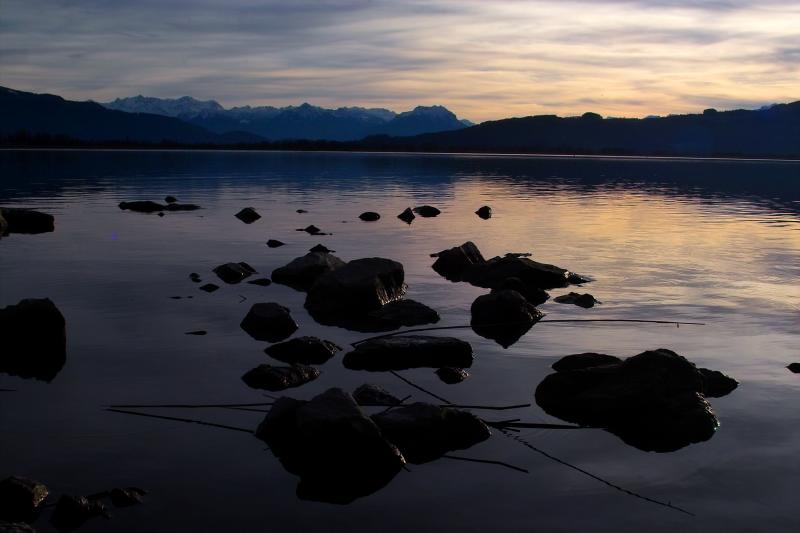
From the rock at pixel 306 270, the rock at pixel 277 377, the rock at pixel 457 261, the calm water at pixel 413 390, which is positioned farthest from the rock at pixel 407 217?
the rock at pixel 277 377

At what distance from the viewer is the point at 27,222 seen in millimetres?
40844

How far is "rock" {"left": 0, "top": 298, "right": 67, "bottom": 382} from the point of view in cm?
1636

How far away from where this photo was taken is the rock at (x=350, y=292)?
69.1 feet

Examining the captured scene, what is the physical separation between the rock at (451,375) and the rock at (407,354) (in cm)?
62

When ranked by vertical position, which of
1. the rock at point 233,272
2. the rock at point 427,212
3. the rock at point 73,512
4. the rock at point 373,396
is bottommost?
→ the rock at point 427,212

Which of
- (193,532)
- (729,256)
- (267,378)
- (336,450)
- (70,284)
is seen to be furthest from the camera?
(729,256)

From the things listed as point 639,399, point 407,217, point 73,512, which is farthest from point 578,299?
point 407,217

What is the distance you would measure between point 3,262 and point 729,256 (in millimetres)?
29008

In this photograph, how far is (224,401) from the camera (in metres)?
13.6

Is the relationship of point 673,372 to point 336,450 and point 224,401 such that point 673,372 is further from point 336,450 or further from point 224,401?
point 224,401

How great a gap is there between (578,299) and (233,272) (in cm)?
1116

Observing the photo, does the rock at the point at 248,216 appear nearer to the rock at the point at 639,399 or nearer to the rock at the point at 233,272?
the rock at the point at 233,272

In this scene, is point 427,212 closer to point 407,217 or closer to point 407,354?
point 407,217

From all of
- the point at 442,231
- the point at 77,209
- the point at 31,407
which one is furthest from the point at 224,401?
the point at 77,209
